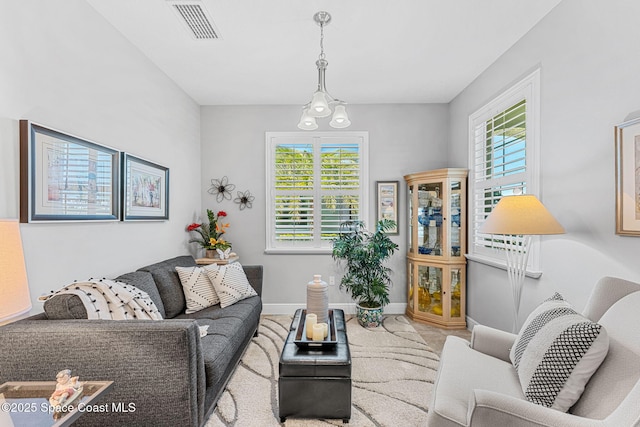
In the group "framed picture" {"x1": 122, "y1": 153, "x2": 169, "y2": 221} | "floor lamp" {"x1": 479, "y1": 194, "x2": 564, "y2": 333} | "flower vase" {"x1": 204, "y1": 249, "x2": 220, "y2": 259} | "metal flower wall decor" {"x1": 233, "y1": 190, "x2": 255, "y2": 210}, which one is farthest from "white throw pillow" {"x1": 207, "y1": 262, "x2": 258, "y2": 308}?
"floor lamp" {"x1": 479, "y1": 194, "x2": 564, "y2": 333}

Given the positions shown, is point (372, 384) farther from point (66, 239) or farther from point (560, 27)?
point (560, 27)

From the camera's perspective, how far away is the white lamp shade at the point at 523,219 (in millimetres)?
1861

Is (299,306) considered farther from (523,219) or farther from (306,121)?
(523,219)

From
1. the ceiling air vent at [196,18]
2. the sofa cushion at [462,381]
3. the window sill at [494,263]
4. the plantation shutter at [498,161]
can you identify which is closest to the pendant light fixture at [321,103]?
the ceiling air vent at [196,18]

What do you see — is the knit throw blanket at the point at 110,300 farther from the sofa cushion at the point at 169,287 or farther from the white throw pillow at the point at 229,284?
the white throw pillow at the point at 229,284

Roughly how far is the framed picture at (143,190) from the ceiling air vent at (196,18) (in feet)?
3.65

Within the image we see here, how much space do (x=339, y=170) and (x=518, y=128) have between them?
2.00 metres

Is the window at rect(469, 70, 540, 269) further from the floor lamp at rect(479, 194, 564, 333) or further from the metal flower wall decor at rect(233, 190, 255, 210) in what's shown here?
the metal flower wall decor at rect(233, 190, 255, 210)

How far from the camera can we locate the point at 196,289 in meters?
2.73

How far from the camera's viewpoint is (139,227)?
8.79 feet

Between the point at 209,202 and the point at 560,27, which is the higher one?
the point at 560,27

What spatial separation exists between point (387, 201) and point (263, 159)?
5.55 feet


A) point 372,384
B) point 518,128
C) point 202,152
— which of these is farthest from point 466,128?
point 202,152

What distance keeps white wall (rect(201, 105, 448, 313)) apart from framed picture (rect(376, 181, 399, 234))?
8 centimetres
